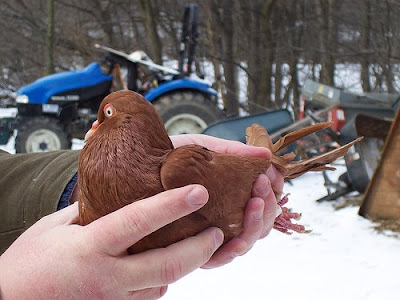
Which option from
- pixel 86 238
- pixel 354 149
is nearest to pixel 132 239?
pixel 86 238

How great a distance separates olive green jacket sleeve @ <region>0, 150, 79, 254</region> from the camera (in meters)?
1.51

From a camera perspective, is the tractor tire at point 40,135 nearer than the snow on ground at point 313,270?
No

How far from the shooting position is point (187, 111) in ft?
19.9

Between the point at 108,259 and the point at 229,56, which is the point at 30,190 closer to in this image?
the point at 108,259

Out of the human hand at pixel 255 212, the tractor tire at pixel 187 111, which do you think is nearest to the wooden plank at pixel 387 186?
the human hand at pixel 255 212

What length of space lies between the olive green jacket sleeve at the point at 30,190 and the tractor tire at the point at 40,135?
16.4 ft

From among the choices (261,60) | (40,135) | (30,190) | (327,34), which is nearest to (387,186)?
(30,190)

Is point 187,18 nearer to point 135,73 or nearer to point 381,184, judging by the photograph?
point 135,73

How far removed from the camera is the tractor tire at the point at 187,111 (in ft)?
19.6

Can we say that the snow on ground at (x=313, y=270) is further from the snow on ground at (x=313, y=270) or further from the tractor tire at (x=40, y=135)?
the tractor tire at (x=40, y=135)

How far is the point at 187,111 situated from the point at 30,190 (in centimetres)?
455

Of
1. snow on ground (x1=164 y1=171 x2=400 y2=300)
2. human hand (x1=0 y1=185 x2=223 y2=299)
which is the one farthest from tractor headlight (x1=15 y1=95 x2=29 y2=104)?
human hand (x1=0 y1=185 x2=223 y2=299)

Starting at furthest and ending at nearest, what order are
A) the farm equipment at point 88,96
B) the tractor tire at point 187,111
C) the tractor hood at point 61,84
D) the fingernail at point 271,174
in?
the tractor hood at point 61,84 → the farm equipment at point 88,96 → the tractor tire at point 187,111 → the fingernail at point 271,174

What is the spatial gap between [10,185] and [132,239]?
844 mm
